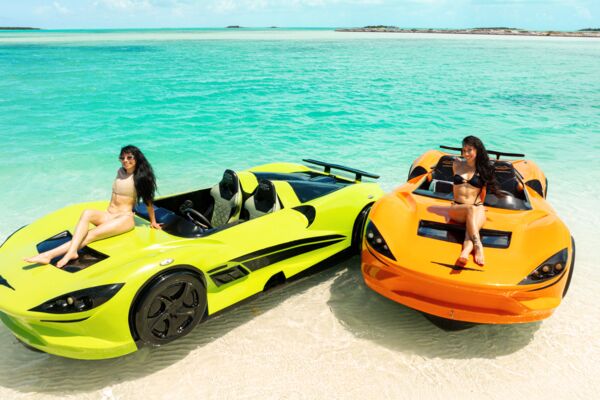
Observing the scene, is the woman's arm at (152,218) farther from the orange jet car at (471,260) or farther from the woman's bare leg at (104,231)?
the orange jet car at (471,260)

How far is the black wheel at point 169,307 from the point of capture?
3.23 meters

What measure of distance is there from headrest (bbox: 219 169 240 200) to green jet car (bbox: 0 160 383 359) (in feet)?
0.04

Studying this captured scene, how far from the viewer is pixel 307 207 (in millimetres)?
4617

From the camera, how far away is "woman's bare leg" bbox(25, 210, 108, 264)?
11.2 ft

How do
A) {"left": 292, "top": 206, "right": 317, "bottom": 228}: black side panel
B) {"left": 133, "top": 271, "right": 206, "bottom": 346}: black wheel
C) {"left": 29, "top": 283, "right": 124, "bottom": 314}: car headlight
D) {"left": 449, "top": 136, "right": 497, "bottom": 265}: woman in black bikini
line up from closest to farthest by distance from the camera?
{"left": 29, "top": 283, "right": 124, "bottom": 314}: car headlight, {"left": 133, "top": 271, "right": 206, "bottom": 346}: black wheel, {"left": 449, "top": 136, "right": 497, "bottom": 265}: woman in black bikini, {"left": 292, "top": 206, "right": 317, "bottom": 228}: black side panel

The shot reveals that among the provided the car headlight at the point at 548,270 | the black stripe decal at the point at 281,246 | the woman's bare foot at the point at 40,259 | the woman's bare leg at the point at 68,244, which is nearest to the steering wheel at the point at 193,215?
the black stripe decal at the point at 281,246

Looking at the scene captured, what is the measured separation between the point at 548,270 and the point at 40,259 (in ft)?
13.0

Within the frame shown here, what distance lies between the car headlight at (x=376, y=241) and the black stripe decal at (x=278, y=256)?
61 centimetres

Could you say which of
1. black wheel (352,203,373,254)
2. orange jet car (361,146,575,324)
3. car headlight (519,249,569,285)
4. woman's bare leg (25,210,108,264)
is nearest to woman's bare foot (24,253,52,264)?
woman's bare leg (25,210,108,264)

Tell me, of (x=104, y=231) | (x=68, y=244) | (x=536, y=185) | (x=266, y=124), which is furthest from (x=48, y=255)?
(x=266, y=124)

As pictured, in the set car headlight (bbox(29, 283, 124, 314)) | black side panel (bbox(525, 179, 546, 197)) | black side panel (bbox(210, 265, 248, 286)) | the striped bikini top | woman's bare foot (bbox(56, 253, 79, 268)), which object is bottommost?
black side panel (bbox(210, 265, 248, 286))

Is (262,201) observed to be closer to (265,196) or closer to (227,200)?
(265,196)

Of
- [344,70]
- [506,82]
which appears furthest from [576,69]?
[344,70]

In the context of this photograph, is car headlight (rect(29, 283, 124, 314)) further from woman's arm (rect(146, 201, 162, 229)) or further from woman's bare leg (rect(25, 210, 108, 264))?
woman's arm (rect(146, 201, 162, 229))
